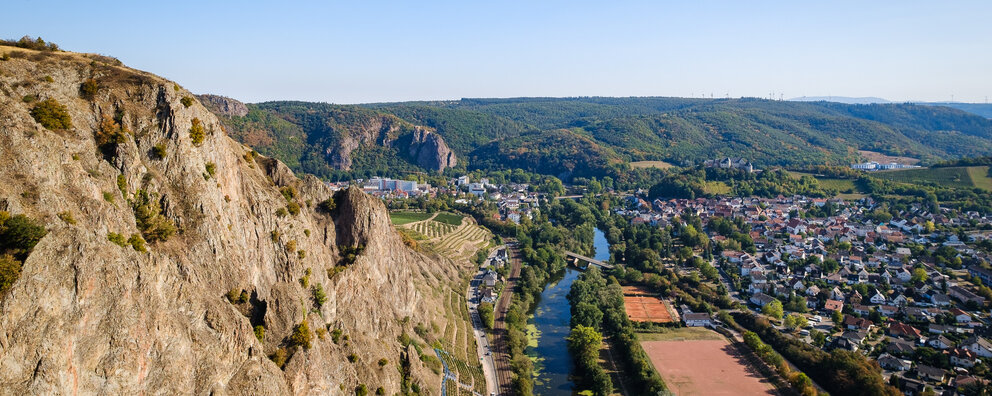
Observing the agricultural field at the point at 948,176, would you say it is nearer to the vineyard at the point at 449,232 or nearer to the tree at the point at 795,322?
the tree at the point at 795,322

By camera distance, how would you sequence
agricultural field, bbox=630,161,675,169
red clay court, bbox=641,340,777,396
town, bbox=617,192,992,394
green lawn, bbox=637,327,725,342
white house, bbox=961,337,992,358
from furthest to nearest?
agricultural field, bbox=630,161,675,169
green lawn, bbox=637,327,725,342
town, bbox=617,192,992,394
white house, bbox=961,337,992,358
red clay court, bbox=641,340,777,396

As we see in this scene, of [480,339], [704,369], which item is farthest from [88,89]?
[704,369]

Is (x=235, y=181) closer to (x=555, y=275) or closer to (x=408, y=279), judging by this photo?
(x=408, y=279)

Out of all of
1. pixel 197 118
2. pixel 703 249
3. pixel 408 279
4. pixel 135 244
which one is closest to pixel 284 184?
pixel 197 118

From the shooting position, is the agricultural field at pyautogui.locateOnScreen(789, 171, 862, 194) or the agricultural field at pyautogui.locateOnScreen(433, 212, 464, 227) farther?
the agricultural field at pyautogui.locateOnScreen(789, 171, 862, 194)

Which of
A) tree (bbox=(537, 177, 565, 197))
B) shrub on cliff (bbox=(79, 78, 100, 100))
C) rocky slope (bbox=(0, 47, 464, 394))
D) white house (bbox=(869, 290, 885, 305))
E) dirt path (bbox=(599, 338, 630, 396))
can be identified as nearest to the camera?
rocky slope (bbox=(0, 47, 464, 394))

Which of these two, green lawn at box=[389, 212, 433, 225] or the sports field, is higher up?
green lawn at box=[389, 212, 433, 225]

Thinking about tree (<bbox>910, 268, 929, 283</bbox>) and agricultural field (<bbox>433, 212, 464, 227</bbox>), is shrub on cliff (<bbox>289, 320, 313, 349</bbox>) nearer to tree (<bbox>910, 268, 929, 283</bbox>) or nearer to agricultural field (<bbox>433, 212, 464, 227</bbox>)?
agricultural field (<bbox>433, 212, 464, 227</bbox>)

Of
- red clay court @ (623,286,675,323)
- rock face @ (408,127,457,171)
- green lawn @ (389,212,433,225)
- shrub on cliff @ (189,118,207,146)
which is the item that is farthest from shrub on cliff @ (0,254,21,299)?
rock face @ (408,127,457,171)
